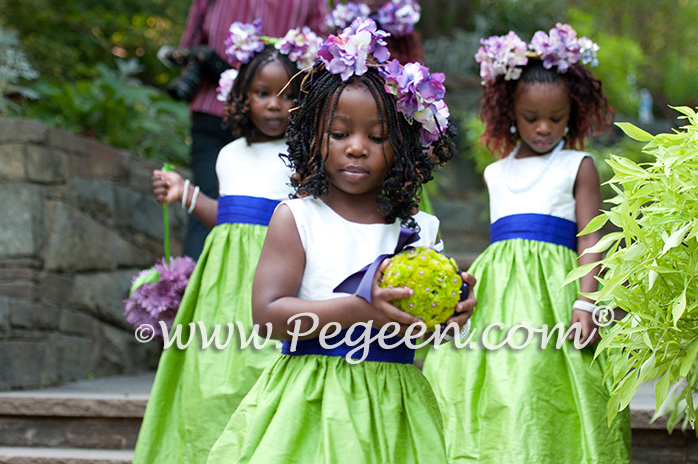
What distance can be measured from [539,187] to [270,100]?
3.63 feet

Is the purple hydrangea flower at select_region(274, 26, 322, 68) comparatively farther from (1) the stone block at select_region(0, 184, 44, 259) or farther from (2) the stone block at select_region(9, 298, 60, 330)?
(2) the stone block at select_region(9, 298, 60, 330)

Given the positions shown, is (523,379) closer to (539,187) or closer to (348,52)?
(539,187)

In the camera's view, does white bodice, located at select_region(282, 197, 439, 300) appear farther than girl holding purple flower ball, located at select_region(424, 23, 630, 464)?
No

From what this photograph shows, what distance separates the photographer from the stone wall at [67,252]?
13.5 ft

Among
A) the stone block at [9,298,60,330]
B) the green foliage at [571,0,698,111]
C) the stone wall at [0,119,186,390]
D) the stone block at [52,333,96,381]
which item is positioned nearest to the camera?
the stone block at [9,298,60,330]

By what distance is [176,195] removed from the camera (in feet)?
10.5

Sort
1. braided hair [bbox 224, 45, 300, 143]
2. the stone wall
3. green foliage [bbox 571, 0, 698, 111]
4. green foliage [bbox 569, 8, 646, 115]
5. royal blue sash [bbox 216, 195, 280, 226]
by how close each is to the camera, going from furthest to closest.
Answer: green foliage [bbox 571, 0, 698, 111]
green foliage [bbox 569, 8, 646, 115]
the stone wall
braided hair [bbox 224, 45, 300, 143]
royal blue sash [bbox 216, 195, 280, 226]

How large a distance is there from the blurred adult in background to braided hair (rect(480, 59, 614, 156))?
1172mm

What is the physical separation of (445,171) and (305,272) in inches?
251

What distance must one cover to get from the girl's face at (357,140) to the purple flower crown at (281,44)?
1.16 m

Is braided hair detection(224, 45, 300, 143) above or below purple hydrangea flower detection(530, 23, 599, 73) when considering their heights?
below

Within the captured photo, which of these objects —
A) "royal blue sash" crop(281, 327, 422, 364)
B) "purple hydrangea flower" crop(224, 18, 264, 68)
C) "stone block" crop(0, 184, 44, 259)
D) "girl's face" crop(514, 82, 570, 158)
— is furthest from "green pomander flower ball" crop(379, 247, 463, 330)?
"stone block" crop(0, 184, 44, 259)

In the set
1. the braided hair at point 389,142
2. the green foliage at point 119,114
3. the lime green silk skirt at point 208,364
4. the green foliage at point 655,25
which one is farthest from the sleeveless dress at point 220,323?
the green foliage at point 655,25

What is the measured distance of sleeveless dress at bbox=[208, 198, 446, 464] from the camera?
1.92 metres
